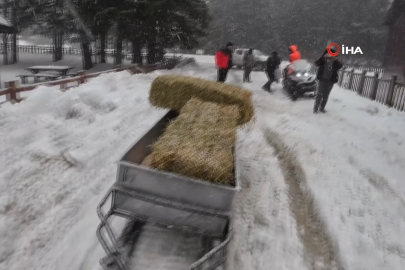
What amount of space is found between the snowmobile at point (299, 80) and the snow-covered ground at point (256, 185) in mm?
3438

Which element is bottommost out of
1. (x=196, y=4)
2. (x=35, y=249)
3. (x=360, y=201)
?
(x=35, y=249)

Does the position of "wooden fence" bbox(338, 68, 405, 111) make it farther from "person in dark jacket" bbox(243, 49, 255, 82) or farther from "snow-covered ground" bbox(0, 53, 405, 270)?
"person in dark jacket" bbox(243, 49, 255, 82)

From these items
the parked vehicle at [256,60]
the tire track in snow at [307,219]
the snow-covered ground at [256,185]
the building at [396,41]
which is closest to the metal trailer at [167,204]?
the snow-covered ground at [256,185]

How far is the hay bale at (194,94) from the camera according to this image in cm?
651

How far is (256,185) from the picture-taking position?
18.2 feet

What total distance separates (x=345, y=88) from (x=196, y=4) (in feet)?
41.5

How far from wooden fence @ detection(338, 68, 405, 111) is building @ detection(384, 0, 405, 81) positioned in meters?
5.36

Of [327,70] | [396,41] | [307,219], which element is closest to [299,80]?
[327,70]

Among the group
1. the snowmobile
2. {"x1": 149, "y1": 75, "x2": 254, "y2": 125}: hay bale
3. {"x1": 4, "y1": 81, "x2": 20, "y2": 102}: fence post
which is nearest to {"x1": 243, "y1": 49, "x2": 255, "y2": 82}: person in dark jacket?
the snowmobile

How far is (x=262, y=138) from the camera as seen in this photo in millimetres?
7824

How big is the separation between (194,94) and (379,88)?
977cm

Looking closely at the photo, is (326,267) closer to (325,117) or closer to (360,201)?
(360,201)

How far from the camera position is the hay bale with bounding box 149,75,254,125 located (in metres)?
6.51

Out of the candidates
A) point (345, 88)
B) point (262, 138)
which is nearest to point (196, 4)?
point (345, 88)
